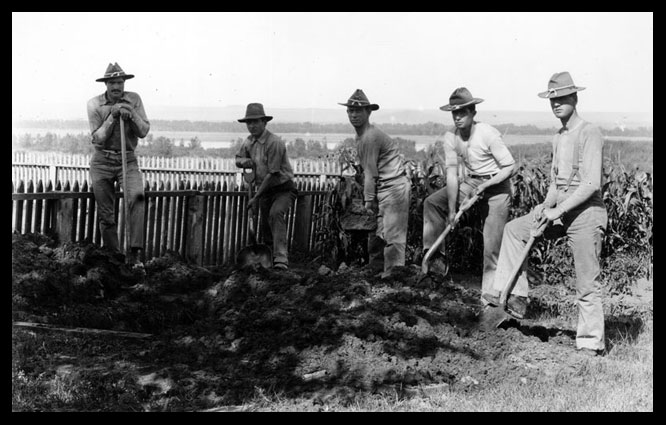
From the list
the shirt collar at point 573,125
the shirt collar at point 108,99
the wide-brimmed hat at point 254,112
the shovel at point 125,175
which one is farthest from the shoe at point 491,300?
the shirt collar at point 108,99

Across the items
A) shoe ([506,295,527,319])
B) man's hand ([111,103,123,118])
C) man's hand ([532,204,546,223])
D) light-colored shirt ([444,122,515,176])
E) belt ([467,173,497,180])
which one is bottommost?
shoe ([506,295,527,319])

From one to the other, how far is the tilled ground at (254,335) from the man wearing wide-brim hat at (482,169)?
2.08 ft

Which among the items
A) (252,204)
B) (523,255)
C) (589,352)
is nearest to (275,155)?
(252,204)

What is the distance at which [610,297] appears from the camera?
9.87 metres

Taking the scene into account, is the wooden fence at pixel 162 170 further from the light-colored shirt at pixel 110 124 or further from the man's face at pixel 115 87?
the man's face at pixel 115 87

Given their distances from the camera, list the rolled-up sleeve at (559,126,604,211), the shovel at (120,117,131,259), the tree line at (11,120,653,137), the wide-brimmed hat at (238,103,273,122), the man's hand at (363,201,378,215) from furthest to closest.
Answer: the tree line at (11,120,653,137)
the wide-brimmed hat at (238,103,273,122)
the shovel at (120,117,131,259)
the man's hand at (363,201,378,215)
the rolled-up sleeve at (559,126,604,211)

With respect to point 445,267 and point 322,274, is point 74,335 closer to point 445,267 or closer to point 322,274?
point 322,274

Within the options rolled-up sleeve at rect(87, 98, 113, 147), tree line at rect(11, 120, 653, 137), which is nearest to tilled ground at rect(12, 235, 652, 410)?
rolled-up sleeve at rect(87, 98, 113, 147)

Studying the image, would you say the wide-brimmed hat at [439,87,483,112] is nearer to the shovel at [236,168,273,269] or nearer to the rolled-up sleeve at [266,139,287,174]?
the rolled-up sleeve at [266,139,287,174]

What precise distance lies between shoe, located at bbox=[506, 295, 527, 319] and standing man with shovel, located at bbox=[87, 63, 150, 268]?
14.9 ft

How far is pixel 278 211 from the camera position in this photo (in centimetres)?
1014

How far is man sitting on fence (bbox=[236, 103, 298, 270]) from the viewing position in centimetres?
994

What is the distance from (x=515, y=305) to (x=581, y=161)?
1347 millimetres

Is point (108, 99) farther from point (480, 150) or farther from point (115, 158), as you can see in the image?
point (480, 150)
